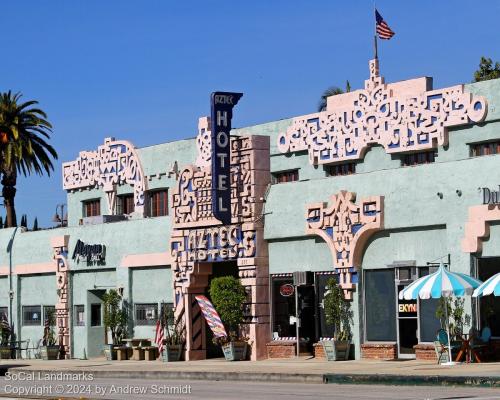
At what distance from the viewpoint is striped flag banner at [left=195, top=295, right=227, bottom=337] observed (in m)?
38.7

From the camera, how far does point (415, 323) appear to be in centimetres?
3359

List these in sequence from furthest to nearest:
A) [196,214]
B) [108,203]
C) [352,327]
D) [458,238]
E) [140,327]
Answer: [108,203], [140,327], [196,214], [352,327], [458,238]

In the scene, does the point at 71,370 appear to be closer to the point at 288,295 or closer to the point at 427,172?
the point at 288,295

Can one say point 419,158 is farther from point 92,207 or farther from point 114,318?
point 92,207

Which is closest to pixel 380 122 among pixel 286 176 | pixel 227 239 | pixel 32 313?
pixel 286 176

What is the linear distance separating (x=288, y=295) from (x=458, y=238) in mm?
7369

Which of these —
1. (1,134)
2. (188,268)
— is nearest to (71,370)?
(188,268)

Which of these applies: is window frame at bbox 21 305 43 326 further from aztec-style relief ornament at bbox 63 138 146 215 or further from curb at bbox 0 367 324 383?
curb at bbox 0 367 324 383

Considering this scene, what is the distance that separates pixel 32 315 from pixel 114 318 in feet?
25.6

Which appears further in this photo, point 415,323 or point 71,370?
point 71,370

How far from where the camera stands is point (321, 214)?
36.1 meters

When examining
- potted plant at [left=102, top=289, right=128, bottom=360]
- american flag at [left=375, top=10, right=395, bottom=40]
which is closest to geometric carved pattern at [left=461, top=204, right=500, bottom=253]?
american flag at [left=375, top=10, right=395, bottom=40]

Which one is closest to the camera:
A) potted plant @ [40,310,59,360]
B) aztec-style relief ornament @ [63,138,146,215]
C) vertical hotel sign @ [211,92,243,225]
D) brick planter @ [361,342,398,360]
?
brick planter @ [361,342,398,360]

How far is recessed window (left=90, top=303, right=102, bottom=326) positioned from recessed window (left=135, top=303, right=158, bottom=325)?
3.54 metres
